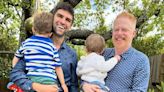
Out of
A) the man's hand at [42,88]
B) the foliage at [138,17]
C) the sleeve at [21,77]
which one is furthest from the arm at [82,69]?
the foliage at [138,17]

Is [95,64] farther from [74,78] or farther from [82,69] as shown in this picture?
[74,78]

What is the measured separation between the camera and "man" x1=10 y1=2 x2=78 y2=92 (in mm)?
3299

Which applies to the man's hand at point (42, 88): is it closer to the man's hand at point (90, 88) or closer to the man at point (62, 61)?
the man at point (62, 61)

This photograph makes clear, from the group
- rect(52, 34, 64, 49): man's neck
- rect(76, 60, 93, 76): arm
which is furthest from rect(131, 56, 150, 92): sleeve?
rect(52, 34, 64, 49): man's neck

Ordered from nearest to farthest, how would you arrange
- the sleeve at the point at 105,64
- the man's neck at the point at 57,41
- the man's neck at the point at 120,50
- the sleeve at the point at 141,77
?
1. the sleeve at the point at 141,77
2. the sleeve at the point at 105,64
3. the man's neck at the point at 120,50
4. the man's neck at the point at 57,41

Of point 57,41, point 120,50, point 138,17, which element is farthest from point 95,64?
point 138,17

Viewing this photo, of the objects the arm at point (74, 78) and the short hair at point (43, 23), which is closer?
the short hair at point (43, 23)

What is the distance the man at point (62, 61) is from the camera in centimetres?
330

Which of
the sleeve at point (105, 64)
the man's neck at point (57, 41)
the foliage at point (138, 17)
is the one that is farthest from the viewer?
the foliage at point (138, 17)

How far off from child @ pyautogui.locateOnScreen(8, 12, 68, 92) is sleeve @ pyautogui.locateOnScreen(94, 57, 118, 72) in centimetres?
34

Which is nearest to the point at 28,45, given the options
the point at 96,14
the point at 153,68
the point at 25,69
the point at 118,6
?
the point at 25,69

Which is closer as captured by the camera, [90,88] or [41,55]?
[41,55]

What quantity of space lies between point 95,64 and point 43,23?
0.59 meters

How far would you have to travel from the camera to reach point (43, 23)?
3.29 meters
